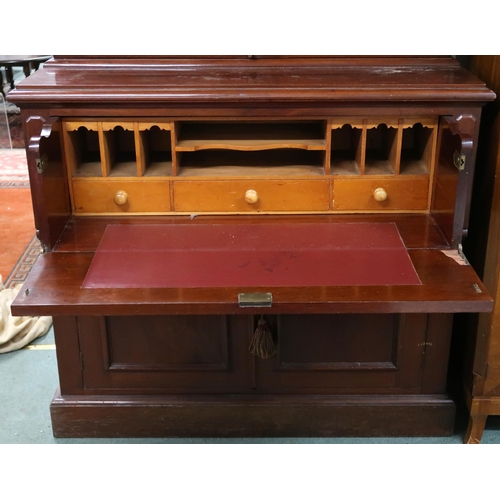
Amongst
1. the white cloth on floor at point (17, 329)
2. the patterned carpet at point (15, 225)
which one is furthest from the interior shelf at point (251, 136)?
the patterned carpet at point (15, 225)

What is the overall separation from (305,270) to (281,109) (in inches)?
19.1

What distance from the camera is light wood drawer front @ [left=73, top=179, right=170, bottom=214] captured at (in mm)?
2072

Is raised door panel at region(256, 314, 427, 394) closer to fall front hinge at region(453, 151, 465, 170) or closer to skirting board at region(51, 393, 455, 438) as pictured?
skirting board at region(51, 393, 455, 438)

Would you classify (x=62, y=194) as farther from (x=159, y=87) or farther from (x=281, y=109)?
(x=281, y=109)

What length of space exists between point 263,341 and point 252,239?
36 cm

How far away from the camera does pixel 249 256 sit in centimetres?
185

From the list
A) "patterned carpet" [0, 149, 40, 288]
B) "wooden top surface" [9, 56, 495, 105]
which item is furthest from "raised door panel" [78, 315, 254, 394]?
"patterned carpet" [0, 149, 40, 288]

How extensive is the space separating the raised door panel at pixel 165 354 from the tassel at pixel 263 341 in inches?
3.7

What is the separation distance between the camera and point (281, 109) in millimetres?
1912

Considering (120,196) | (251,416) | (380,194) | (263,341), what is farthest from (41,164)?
(251,416)

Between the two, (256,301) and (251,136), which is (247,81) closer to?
(251,136)

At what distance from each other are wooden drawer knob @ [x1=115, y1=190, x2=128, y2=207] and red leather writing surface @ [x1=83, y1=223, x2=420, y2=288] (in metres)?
0.09

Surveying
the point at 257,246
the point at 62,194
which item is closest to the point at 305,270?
the point at 257,246

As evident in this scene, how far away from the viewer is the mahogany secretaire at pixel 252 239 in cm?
174
